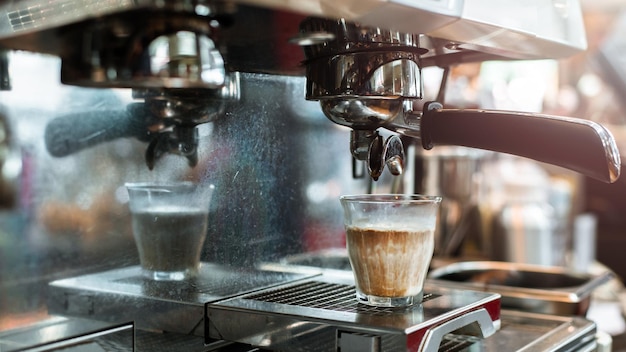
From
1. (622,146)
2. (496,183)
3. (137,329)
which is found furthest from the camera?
(622,146)

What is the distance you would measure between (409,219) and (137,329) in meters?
0.25

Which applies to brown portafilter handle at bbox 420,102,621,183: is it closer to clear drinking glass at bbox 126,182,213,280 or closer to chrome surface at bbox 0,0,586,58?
chrome surface at bbox 0,0,586,58

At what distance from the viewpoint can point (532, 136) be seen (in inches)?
23.7

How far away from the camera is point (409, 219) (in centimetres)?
64

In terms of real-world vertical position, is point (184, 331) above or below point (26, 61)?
below

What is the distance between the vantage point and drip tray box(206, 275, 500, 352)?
574 mm

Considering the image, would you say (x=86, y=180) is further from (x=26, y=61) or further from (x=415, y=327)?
(x=415, y=327)

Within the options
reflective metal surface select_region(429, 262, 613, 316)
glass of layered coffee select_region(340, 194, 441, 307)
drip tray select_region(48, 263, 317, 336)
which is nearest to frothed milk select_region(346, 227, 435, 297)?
glass of layered coffee select_region(340, 194, 441, 307)

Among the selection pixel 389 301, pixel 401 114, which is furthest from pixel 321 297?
pixel 401 114

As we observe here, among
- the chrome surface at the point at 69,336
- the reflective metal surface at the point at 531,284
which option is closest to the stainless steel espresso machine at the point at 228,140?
the chrome surface at the point at 69,336

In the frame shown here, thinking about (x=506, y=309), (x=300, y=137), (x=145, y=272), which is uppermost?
(x=300, y=137)

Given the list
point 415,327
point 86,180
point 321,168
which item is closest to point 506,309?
point 321,168

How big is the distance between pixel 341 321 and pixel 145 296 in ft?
0.58

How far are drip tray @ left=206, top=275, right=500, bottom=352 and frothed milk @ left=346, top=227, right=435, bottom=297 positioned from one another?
0.02 metres
